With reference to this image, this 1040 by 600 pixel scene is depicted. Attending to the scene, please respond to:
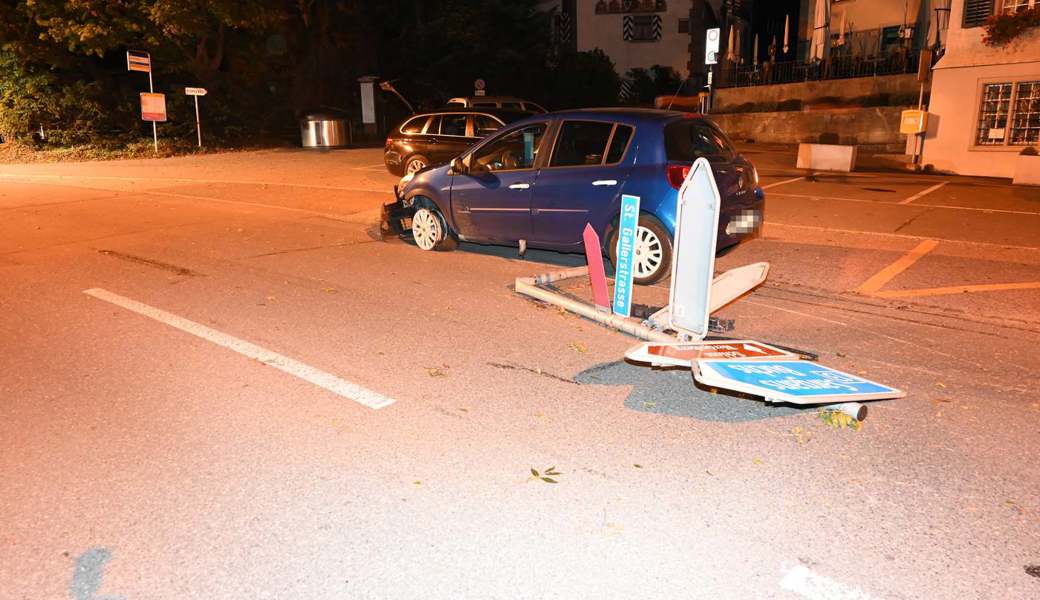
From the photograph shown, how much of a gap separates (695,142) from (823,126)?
20.7m

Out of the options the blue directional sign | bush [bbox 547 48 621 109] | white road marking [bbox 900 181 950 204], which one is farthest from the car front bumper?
bush [bbox 547 48 621 109]

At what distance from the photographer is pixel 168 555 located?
10.7ft

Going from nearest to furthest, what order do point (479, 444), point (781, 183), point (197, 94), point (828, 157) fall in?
point (479, 444) → point (781, 183) → point (828, 157) → point (197, 94)

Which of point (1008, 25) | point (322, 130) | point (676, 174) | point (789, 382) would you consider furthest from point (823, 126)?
point (789, 382)

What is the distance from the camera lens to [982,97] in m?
18.3

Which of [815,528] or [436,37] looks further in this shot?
[436,37]

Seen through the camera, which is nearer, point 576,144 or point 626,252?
point 626,252

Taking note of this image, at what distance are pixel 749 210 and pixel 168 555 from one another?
6.65 metres

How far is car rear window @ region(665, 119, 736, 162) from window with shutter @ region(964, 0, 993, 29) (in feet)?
44.3

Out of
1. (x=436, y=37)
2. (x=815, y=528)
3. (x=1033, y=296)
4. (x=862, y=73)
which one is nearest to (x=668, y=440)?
(x=815, y=528)

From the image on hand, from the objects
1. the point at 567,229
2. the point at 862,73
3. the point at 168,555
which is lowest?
the point at 168,555

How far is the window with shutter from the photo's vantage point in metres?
17.8

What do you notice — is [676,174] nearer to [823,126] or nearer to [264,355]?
[264,355]

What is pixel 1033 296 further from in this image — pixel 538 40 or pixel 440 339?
pixel 538 40
